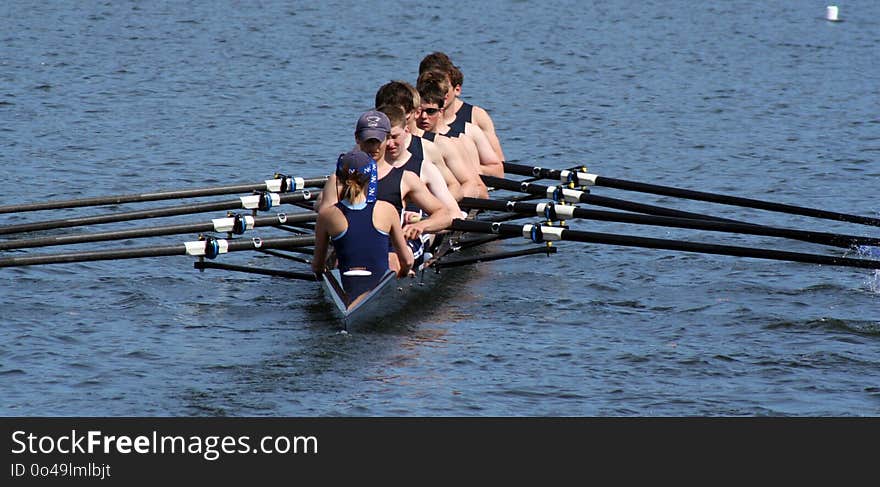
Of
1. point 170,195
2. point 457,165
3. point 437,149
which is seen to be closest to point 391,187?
point 437,149

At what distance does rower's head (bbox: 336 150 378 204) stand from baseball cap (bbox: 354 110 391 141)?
0.52 ft

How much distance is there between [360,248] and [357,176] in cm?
66

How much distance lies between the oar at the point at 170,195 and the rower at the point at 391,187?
→ 2.59 m

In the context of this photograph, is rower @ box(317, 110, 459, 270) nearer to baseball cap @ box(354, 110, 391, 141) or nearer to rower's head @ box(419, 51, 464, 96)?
baseball cap @ box(354, 110, 391, 141)

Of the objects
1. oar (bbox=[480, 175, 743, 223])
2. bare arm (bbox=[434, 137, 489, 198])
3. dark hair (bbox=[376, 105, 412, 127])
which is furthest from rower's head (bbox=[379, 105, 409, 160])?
oar (bbox=[480, 175, 743, 223])

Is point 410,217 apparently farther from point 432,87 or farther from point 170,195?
point 170,195

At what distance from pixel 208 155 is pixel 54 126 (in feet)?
9.68

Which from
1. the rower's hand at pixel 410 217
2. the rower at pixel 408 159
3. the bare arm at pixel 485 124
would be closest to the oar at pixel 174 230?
the rower's hand at pixel 410 217

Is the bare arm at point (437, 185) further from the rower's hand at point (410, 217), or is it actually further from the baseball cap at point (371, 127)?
the baseball cap at point (371, 127)

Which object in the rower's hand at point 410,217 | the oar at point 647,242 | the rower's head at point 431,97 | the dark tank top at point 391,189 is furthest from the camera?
the rower's head at point 431,97

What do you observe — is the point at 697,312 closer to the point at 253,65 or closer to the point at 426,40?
the point at 253,65

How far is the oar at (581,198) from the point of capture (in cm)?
1448

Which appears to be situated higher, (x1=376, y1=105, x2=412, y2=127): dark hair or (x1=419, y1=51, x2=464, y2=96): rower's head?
(x1=419, y1=51, x2=464, y2=96): rower's head

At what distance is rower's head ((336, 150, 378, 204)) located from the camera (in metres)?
11.0
